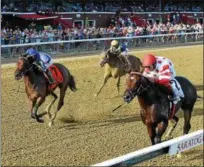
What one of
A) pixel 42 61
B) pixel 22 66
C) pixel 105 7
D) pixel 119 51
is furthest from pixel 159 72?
pixel 105 7

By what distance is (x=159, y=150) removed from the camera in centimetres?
315

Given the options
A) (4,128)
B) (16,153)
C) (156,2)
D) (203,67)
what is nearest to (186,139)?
(16,153)

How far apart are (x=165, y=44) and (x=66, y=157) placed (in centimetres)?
1858

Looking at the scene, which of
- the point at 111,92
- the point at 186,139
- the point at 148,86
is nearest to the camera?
the point at 186,139

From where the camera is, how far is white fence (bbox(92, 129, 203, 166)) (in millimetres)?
2822

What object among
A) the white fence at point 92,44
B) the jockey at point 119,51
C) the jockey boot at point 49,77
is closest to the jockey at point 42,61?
the jockey boot at point 49,77

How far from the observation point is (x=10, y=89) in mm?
11195

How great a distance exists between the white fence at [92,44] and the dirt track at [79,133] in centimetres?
400

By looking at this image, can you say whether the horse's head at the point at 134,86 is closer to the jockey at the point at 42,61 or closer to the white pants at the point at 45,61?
the jockey at the point at 42,61

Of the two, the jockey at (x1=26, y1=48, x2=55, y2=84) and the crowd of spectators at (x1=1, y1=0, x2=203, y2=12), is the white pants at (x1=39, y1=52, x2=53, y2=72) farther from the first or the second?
the crowd of spectators at (x1=1, y1=0, x2=203, y2=12)

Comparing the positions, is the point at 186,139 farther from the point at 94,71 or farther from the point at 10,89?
the point at 94,71

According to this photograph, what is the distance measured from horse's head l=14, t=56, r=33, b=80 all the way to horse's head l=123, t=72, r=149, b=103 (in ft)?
8.24

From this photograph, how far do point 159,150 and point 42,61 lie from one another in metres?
4.90

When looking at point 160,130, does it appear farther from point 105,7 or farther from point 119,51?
point 105,7
